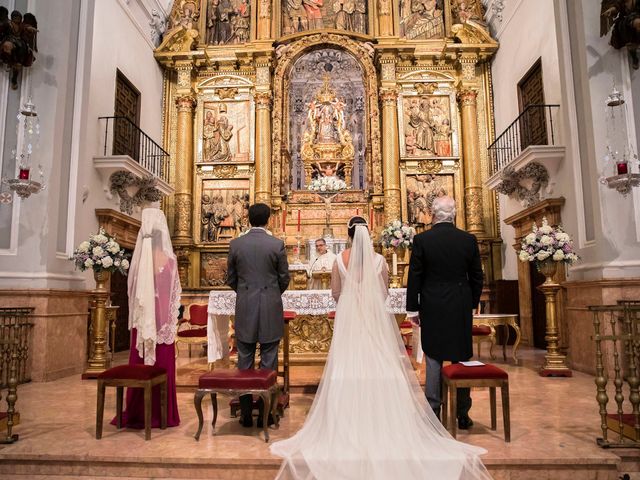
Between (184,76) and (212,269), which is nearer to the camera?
(212,269)

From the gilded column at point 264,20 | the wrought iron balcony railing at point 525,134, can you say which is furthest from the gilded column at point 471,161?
the gilded column at point 264,20

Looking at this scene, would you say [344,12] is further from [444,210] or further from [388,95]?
[444,210]

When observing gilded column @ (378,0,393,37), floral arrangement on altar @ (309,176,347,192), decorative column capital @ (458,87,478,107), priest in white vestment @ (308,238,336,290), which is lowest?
priest in white vestment @ (308,238,336,290)

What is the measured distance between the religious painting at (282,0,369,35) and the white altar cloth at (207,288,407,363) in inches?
362

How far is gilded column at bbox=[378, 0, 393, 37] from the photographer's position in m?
13.0

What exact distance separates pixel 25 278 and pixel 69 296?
2.08ft

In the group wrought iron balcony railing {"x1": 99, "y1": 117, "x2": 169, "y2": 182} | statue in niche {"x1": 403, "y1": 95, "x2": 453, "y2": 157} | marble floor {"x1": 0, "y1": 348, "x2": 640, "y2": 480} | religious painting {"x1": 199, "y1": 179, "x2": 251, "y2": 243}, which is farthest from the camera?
statue in niche {"x1": 403, "y1": 95, "x2": 453, "y2": 157}

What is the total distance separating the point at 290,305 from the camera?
6520mm

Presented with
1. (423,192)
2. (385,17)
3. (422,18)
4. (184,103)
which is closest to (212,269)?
(184,103)

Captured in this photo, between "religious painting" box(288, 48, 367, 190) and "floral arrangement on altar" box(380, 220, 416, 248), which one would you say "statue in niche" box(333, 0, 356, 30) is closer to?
"religious painting" box(288, 48, 367, 190)

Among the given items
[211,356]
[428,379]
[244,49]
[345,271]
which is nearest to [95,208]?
[211,356]

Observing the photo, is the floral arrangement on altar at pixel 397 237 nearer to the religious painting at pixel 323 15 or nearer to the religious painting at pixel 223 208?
the religious painting at pixel 223 208

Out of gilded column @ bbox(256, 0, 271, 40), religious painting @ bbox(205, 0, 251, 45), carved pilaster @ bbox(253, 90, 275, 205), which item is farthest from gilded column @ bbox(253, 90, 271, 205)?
religious painting @ bbox(205, 0, 251, 45)

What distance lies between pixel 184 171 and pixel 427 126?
6120mm
